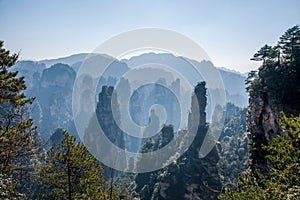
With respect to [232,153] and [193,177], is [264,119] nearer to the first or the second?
[193,177]

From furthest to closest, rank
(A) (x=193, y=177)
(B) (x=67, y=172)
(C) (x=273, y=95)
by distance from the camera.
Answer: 1. (A) (x=193, y=177)
2. (C) (x=273, y=95)
3. (B) (x=67, y=172)

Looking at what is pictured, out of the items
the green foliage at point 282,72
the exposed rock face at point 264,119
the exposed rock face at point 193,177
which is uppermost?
the green foliage at point 282,72

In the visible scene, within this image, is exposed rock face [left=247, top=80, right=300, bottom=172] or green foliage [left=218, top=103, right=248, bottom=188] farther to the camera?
green foliage [left=218, top=103, right=248, bottom=188]

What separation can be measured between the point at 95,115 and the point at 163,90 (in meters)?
118

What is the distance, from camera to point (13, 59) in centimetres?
1309

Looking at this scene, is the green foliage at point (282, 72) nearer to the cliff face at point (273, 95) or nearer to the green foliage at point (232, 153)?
the cliff face at point (273, 95)

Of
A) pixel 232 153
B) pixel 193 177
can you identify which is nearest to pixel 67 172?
pixel 193 177

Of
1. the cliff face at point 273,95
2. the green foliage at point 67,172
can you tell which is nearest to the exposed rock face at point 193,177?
the cliff face at point 273,95

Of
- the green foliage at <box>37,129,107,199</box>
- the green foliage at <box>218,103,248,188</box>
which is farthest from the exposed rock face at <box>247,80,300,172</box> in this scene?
the green foliage at <box>37,129,107,199</box>

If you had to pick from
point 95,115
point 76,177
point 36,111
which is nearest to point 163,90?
point 36,111

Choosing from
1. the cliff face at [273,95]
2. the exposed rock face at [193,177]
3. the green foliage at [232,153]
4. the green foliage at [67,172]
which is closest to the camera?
the green foliage at [67,172]

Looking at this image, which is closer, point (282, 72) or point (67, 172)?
point (67, 172)

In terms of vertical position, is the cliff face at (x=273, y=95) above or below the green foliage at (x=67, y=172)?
above

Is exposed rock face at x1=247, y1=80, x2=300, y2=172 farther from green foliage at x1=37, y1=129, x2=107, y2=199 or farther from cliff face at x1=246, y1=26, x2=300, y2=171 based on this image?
green foliage at x1=37, y1=129, x2=107, y2=199
